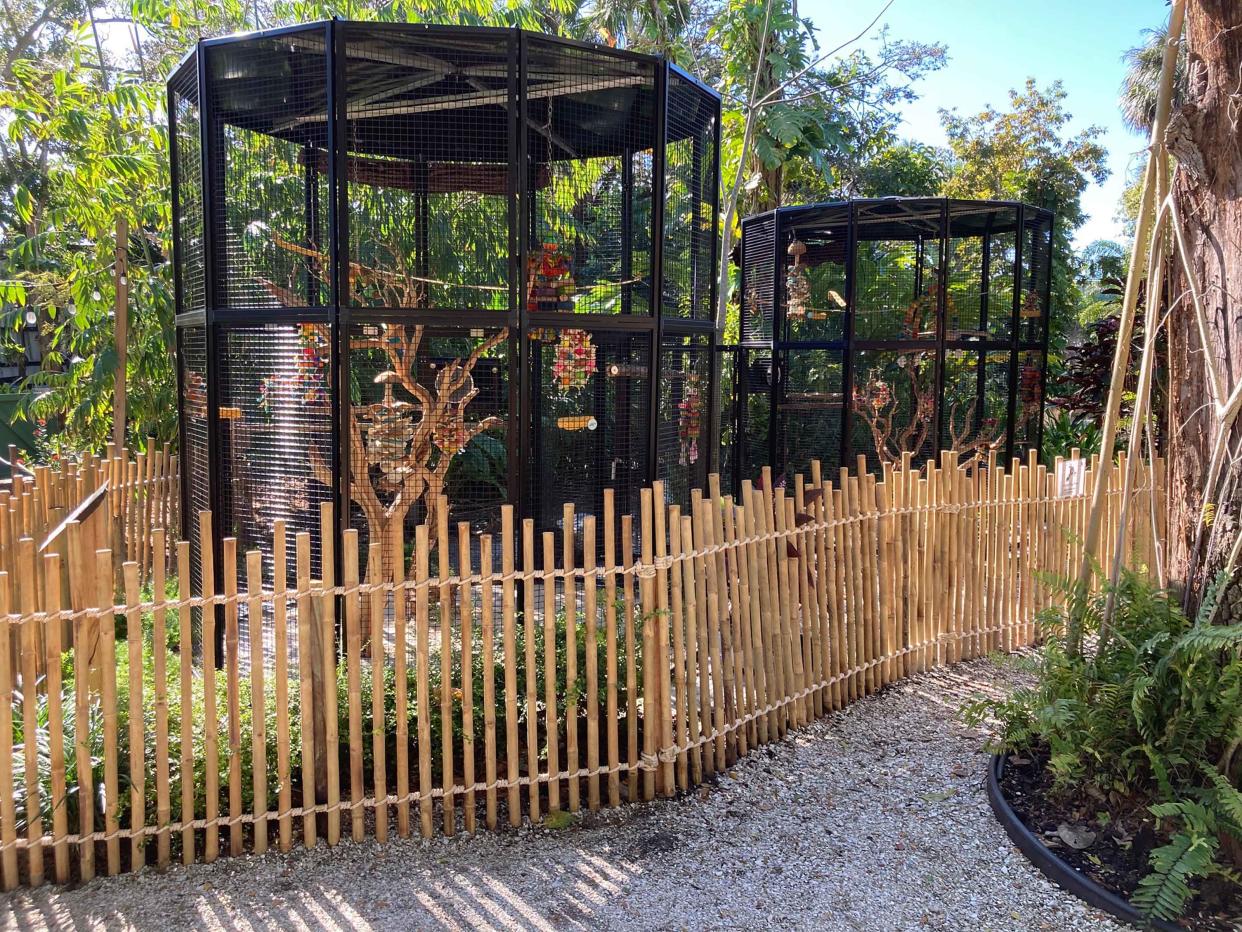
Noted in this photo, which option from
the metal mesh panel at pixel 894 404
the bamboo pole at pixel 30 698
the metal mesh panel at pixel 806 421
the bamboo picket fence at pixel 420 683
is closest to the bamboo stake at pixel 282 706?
the bamboo picket fence at pixel 420 683

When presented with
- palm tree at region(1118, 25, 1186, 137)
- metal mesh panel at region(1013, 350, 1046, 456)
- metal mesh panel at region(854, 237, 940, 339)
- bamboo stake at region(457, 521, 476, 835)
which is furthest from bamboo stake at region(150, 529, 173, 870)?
palm tree at region(1118, 25, 1186, 137)

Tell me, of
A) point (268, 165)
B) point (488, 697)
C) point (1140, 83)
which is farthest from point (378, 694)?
point (1140, 83)

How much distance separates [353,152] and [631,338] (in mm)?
2166

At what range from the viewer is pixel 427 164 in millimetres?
5863

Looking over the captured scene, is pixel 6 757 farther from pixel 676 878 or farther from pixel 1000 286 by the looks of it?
pixel 1000 286

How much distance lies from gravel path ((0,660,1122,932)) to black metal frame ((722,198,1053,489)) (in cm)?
460

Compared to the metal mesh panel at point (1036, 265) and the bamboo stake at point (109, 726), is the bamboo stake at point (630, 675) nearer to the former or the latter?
the bamboo stake at point (109, 726)

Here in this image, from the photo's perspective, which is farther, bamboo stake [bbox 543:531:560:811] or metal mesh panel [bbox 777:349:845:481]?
metal mesh panel [bbox 777:349:845:481]

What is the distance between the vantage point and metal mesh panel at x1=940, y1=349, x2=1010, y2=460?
9.33 meters

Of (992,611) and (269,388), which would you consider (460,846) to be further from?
(992,611)

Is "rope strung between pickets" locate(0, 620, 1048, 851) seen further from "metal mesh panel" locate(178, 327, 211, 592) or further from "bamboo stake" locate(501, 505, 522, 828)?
"metal mesh panel" locate(178, 327, 211, 592)

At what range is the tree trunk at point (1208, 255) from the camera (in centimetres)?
348

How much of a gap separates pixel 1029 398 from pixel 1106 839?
7.26 meters

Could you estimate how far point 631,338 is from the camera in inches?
208
